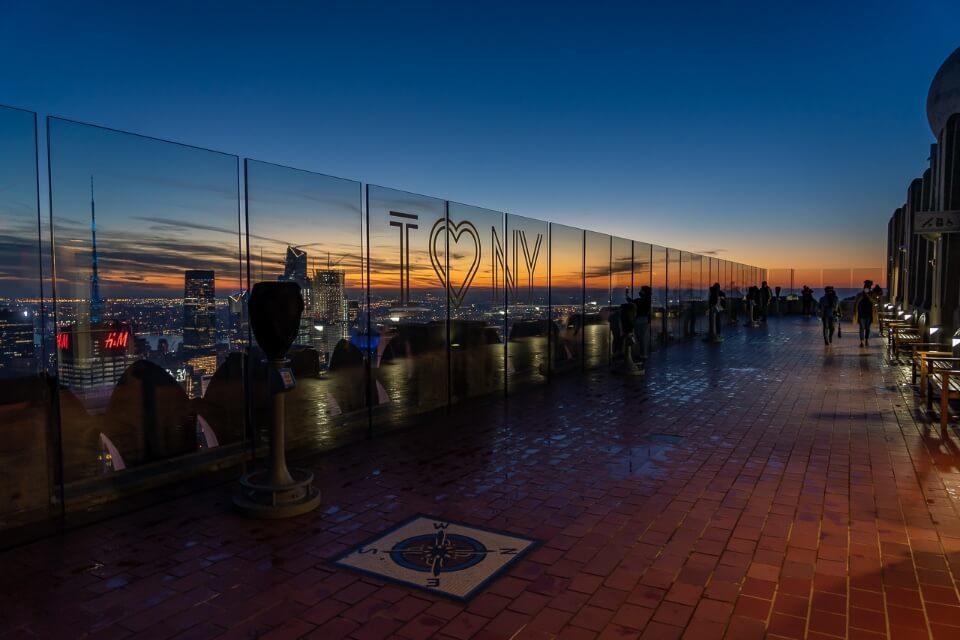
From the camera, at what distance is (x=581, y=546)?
387cm

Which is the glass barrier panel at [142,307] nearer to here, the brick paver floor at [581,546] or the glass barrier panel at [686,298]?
the brick paver floor at [581,546]

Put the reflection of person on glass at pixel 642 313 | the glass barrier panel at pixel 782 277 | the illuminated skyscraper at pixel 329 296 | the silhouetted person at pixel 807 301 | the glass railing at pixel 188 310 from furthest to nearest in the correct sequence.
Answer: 1. the glass barrier panel at pixel 782 277
2. the silhouetted person at pixel 807 301
3. the reflection of person on glass at pixel 642 313
4. the illuminated skyscraper at pixel 329 296
5. the glass railing at pixel 188 310

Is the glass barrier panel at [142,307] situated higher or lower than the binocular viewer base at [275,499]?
higher

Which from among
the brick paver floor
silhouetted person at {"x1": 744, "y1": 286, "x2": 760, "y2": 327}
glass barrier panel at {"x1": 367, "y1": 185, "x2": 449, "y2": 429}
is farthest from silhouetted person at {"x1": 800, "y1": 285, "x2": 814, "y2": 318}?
glass barrier panel at {"x1": 367, "y1": 185, "x2": 449, "y2": 429}

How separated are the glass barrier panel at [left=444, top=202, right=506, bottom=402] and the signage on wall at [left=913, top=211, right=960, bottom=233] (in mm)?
9575

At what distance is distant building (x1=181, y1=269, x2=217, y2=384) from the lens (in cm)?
505

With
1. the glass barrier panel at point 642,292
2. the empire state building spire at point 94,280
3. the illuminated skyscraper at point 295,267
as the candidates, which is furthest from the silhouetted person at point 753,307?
the empire state building spire at point 94,280

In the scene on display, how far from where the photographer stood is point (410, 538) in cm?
400

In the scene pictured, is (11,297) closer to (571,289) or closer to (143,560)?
(143,560)

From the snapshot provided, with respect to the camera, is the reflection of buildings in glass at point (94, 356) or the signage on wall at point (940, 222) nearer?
the reflection of buildings in glass at point (94, 356)

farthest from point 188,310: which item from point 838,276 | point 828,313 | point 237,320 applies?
point 838,276

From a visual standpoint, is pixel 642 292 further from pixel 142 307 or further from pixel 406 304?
pixel 142 307

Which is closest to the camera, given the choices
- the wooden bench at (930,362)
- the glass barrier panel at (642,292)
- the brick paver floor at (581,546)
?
the brick paver floor at (581,546)

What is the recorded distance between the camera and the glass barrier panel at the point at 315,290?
18.2ft
